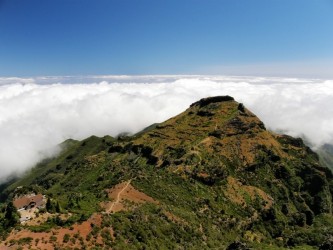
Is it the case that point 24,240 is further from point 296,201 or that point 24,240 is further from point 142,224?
point 296,201

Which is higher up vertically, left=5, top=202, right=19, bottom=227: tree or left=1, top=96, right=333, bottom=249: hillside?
left=5, top=202, right=19, bottom=227: tree

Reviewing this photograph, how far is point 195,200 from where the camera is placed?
463 ft

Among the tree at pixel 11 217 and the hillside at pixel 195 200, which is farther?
the hillside at pixel 195 200

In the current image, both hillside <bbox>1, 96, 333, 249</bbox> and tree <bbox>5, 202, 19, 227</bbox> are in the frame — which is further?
hillside <bbox>1, 96, 333, 249</bbox>

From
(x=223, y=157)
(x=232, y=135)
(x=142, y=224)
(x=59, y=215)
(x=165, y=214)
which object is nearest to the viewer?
(x=59, y=215)

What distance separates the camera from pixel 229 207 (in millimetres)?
145750

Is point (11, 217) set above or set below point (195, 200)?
above

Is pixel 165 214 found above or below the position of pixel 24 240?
below

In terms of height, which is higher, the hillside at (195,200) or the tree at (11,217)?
the tree at (11,217)

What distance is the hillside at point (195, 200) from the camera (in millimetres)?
89562

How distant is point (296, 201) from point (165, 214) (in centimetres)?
8696

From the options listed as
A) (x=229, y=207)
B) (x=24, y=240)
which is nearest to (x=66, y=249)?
(x=24, y=240)

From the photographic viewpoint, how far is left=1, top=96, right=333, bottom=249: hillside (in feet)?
294

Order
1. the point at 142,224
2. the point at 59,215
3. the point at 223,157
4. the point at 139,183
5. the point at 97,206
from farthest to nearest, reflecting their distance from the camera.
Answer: the point at 223,157 → the point at 139,183 → the point at 97,206 → the point at 142,224 → the point at 59,215
